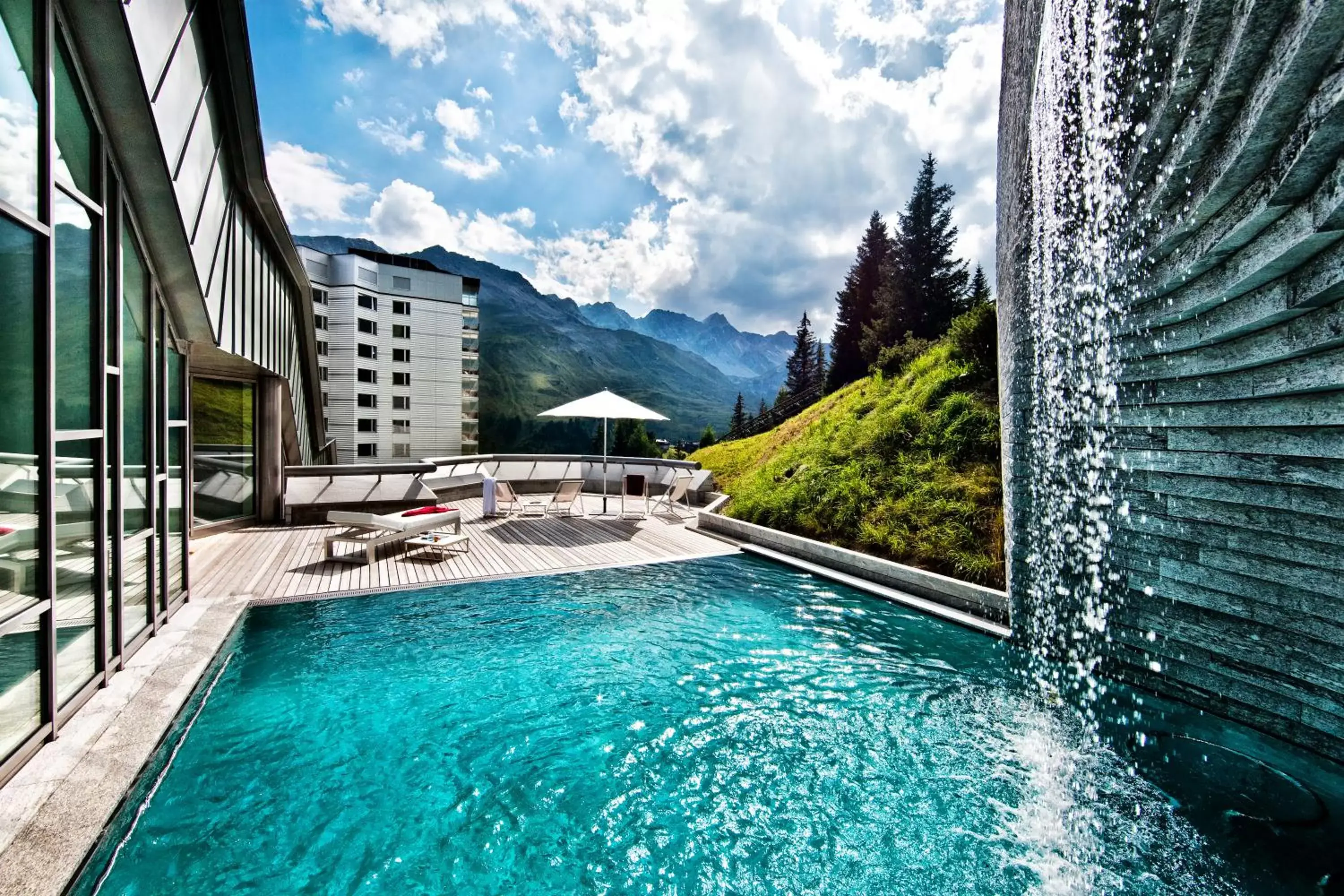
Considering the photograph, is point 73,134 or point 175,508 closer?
point 73,134

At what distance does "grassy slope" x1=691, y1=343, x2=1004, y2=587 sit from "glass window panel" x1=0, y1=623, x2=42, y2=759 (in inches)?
334

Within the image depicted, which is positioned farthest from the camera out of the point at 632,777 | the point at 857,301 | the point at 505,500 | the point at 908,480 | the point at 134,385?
the point at 857,301

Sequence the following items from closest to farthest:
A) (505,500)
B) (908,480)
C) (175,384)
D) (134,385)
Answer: (134,385)
(175,384)
(908,480)
(505,500)

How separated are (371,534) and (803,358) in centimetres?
4566

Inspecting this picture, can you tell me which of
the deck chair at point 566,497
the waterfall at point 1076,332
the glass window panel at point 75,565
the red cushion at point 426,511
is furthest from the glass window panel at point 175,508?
the waterfall at point 1076,332

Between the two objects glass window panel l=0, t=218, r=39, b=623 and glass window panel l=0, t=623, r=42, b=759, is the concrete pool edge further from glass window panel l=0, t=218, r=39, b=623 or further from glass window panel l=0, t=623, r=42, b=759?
glass window panel l=0, t=218, r=39, b=623

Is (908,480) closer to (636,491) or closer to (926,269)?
(636,491)

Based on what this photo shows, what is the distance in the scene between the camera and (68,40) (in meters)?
3.30

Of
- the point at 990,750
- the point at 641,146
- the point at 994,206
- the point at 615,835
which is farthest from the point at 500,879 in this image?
the point at 641,146

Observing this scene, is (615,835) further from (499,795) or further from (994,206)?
(994,206)

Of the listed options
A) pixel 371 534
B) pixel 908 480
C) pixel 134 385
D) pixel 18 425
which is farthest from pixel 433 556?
pixel 908 480

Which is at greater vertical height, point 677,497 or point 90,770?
point 677,497

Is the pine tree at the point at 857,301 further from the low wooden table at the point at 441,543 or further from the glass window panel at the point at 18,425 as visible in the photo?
the glass window panel at the point at 18,425

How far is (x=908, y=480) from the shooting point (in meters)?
9.50
